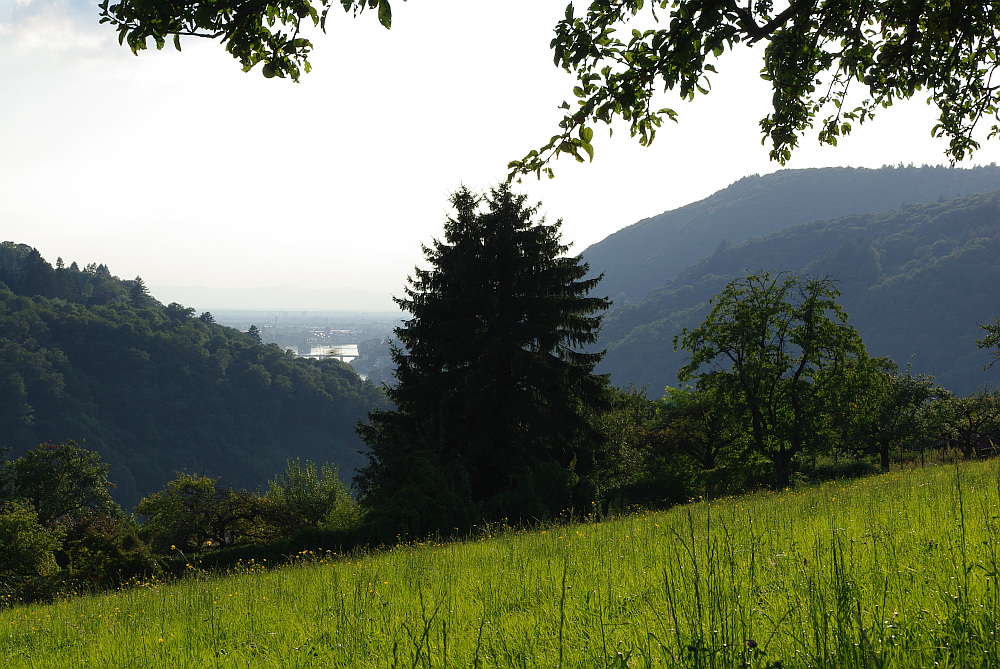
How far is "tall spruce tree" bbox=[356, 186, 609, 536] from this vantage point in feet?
79.2

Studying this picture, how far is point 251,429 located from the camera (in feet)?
468

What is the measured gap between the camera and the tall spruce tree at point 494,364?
2412 centimetres

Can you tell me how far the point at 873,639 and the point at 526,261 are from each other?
23.6m

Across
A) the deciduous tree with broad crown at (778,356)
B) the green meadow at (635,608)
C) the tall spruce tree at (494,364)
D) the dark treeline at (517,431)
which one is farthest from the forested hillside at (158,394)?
the green meadow at (635,608)

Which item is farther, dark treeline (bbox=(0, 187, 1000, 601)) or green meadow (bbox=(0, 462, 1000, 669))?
dark treeline (bbox=(0, 187, 1000, 601))

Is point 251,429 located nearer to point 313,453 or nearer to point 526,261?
point 313,453

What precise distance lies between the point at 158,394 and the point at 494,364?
143173 mm

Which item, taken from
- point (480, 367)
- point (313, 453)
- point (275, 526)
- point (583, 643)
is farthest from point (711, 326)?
point (313, 453)

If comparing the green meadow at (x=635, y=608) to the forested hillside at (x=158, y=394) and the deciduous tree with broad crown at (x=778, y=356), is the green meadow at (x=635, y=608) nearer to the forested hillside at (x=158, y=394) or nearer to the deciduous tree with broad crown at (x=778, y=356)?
the deciduous tree with broad crown at (x=778, y=356)

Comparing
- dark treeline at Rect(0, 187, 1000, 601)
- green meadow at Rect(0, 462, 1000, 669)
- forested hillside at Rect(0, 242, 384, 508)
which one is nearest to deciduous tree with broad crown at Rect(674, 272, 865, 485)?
dark treeline at Rect(0, 187, 1000, 601)

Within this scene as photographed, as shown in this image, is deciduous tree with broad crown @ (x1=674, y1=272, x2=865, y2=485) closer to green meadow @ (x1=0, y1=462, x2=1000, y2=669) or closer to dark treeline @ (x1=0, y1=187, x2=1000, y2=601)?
dark treeline @ (x1=0, y1=187, x2=1000, y2=601)

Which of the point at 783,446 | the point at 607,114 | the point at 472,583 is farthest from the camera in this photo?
the point at 783,446

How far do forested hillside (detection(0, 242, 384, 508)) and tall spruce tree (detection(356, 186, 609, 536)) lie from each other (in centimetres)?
11623

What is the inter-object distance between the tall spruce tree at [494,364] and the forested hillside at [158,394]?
381 ft
